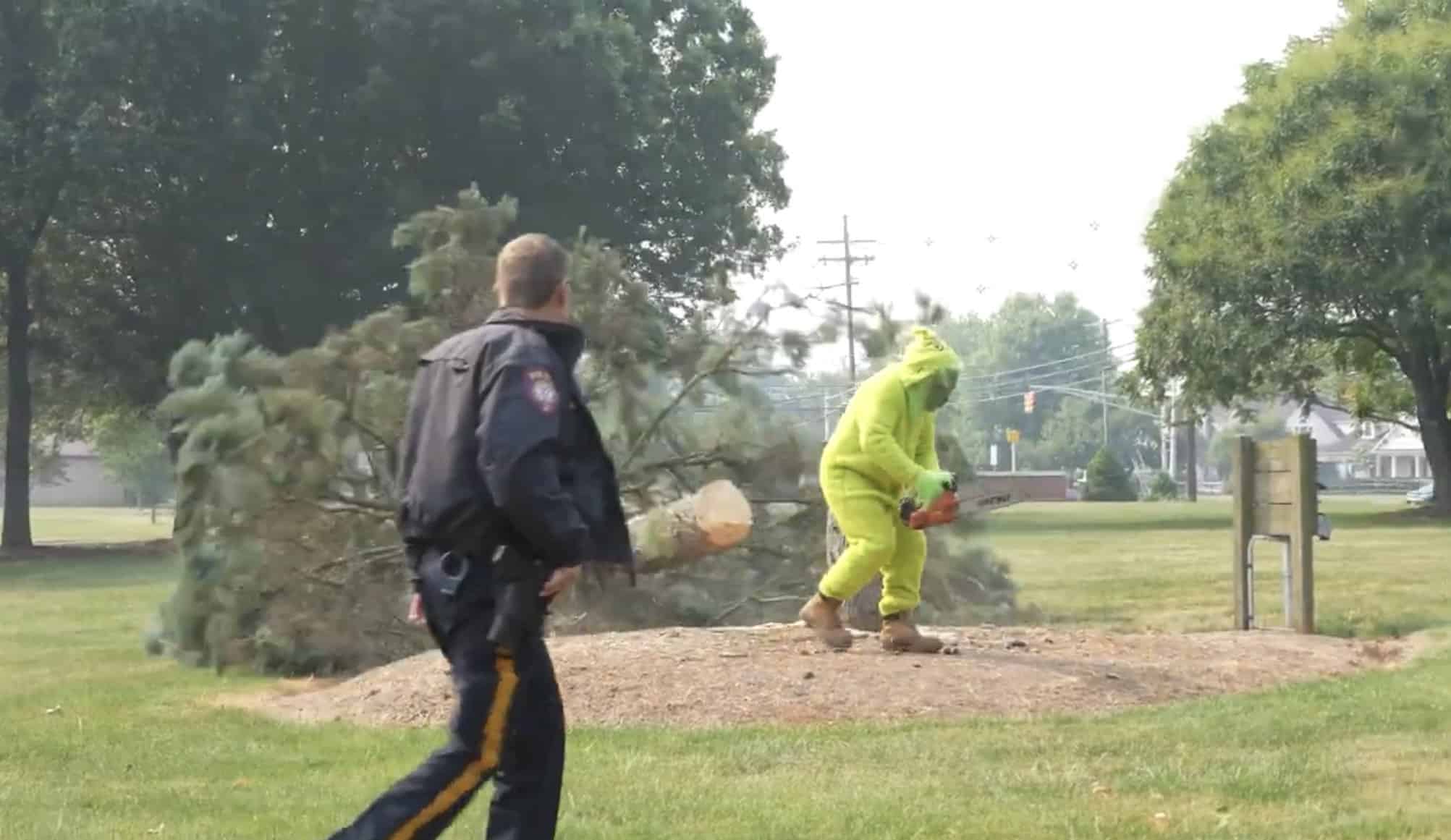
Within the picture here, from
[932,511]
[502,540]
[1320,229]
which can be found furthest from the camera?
[1320,229]

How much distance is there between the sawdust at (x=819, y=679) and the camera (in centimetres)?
899

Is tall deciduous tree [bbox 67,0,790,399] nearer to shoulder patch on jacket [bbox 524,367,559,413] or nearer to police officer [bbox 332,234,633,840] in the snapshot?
police officer [bbox 332,234,633,840]

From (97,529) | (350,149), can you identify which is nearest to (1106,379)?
(97,529)

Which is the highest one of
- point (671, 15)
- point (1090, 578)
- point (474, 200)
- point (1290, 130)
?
point (671, 15)

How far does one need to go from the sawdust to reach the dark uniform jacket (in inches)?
154

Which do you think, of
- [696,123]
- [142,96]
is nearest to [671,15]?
[696,123]

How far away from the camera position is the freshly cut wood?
1257 cm

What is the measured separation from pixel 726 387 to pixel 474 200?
226 centimetres

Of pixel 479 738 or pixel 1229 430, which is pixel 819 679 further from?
pixel 1229 430

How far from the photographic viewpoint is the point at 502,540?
483 centimetres

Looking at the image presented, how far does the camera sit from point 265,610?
12.9 metres

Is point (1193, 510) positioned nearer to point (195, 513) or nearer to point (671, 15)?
point (671, 15)

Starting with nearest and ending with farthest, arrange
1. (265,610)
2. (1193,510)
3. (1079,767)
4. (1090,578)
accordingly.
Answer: (1079,767) < (265,610) < (1090,578) < (1193,510)

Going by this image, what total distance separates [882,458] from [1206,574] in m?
12.5
